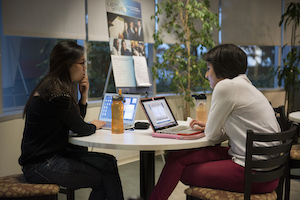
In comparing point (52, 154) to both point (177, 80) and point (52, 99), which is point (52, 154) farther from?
point (177, 80)

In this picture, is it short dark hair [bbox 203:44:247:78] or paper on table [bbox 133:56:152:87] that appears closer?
short dark hair [bbox 203:44:247:78]

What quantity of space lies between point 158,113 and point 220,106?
1.58ft

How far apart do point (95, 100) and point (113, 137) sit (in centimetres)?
240

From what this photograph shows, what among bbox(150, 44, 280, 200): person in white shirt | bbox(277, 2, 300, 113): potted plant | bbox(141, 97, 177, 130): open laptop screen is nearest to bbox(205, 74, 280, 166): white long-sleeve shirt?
bbox(150, 44, 280, 200): person in white shirt

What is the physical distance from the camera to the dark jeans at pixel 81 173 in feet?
6.71

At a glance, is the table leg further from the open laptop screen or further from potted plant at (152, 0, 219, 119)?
potted plant at (152, 0, 219, 119)

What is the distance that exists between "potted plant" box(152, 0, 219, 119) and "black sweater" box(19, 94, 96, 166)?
277 cm

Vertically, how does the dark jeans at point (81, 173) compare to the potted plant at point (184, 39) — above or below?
below

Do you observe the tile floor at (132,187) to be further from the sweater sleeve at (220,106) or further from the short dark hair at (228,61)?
the short dark hair at (228,61)

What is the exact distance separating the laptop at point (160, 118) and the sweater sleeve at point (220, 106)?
0.16 m

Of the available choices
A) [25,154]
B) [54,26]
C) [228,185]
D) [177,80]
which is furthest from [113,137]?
[177,80]

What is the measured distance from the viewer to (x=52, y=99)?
206 cm

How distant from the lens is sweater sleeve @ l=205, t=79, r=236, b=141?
1.99 meters

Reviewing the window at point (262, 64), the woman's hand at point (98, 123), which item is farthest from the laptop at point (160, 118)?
the window at point (262, 64)
